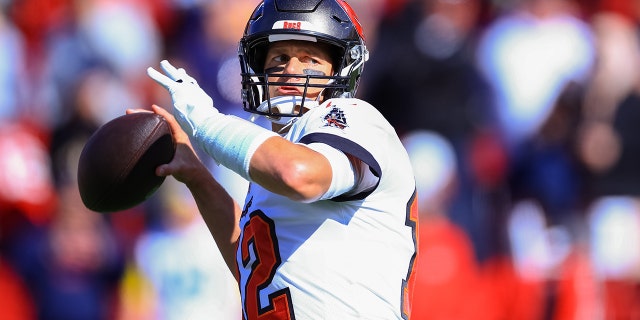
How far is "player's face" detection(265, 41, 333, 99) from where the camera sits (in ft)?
12.1

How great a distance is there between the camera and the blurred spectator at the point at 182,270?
6.59m

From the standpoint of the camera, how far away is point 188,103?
3.31m

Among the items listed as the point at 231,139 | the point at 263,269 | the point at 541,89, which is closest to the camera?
the point at 231,139

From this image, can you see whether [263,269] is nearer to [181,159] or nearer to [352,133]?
[352,133]

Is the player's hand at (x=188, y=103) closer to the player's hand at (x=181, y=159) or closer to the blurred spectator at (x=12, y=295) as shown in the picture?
the player's hand at (x=181, y=159)

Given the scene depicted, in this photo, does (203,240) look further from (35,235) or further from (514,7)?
(514,7)

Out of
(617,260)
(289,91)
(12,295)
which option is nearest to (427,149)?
(617,260)

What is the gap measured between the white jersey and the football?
48cm

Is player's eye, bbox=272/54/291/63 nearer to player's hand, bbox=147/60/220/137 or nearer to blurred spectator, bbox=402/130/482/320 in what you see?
player's hand, bbox=147/60/220/137

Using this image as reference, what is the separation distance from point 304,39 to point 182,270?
3.32 meters

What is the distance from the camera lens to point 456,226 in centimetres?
701

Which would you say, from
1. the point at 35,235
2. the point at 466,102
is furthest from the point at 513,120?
the point at 35,235

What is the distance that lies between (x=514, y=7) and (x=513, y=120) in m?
1.03

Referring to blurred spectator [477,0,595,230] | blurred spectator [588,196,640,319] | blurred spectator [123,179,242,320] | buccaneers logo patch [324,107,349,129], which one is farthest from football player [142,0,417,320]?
blurred spectator [588,196,640,319]
